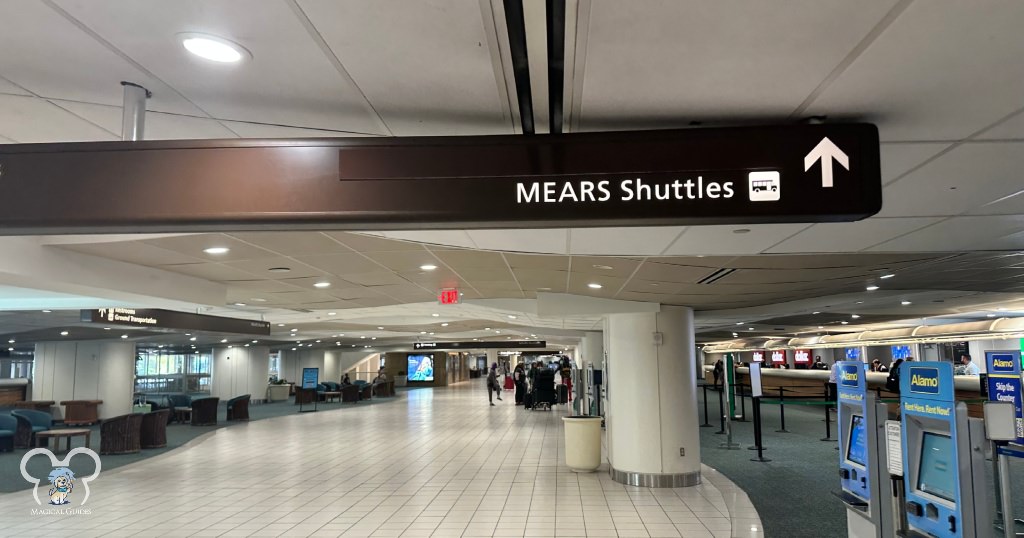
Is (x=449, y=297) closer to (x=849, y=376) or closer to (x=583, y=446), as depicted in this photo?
(x=583, y=446)

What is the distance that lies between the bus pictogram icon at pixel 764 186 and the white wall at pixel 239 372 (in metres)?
32.1

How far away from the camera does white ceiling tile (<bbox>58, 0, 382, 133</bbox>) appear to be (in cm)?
184

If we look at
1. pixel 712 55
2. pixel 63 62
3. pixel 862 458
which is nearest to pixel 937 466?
pixel 862 458

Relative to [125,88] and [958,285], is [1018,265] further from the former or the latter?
[125,88]

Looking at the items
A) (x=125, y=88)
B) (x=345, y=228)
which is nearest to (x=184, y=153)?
(x=125, y=88)

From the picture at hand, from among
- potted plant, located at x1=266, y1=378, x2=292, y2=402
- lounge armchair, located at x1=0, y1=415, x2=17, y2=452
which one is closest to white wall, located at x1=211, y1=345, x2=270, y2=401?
potted plant, located at x1=266, y1=378, x2=292, y2=402

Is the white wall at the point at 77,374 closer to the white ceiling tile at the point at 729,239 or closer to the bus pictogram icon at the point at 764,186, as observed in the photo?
the white ceiling tile at the point at 729,239

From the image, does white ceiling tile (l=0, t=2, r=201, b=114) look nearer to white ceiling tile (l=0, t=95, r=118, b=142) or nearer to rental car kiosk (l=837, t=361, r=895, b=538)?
white ceiling tile (l=0, t=95, r=118, b=142)

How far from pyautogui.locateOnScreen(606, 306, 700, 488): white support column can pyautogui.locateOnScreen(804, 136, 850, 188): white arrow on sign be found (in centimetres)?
751

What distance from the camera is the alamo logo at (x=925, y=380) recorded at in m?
3.80

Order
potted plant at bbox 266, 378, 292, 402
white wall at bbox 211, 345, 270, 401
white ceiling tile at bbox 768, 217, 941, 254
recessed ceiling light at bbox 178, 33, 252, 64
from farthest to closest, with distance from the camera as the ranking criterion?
potted plant at bbox 266, 378, 292, 402
white wall at bbox 211, 345, 270, 401
white ceiling tile at bbox 768, 217, 941, 254
recessed ceiling light at bbox 178, 33, 252, 64

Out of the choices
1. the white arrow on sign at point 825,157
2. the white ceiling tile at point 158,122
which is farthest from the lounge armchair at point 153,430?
the white arrow on sign at point 825,157

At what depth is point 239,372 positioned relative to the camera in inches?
1236

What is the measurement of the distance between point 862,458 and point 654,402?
4.78 metres
